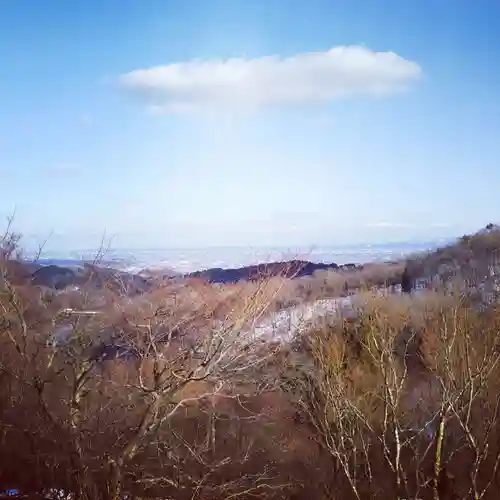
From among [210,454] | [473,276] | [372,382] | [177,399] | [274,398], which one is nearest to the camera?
[177,399]

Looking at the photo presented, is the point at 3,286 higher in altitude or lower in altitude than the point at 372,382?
higher

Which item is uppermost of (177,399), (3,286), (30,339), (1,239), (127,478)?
(1,239)

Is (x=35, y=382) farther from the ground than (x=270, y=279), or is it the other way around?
(x=270, y=279)

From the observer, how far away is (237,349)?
5047 mm

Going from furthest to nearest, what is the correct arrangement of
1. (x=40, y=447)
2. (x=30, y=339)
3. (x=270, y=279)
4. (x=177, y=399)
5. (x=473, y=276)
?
1. (x=473, y=276)
2. (x=30, y=339)
3. (x=40, y=447)
4. (x=177, y=399)
5. (x=270, y=279)

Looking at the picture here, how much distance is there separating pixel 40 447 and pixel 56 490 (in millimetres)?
959

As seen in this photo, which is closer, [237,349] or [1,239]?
[237,349]

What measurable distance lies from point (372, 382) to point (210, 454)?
191 inches

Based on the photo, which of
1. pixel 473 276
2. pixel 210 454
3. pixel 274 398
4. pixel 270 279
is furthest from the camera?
pixel 473 276

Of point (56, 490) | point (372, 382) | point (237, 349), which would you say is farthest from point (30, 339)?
point (372, 382)

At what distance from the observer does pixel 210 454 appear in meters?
13.0

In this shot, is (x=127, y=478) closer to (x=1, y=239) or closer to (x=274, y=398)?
(x=1, y=239)

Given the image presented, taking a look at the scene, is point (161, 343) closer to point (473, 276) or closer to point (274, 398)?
point (274, 398)

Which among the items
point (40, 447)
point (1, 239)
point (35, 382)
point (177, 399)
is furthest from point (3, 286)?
point (177, 399)
